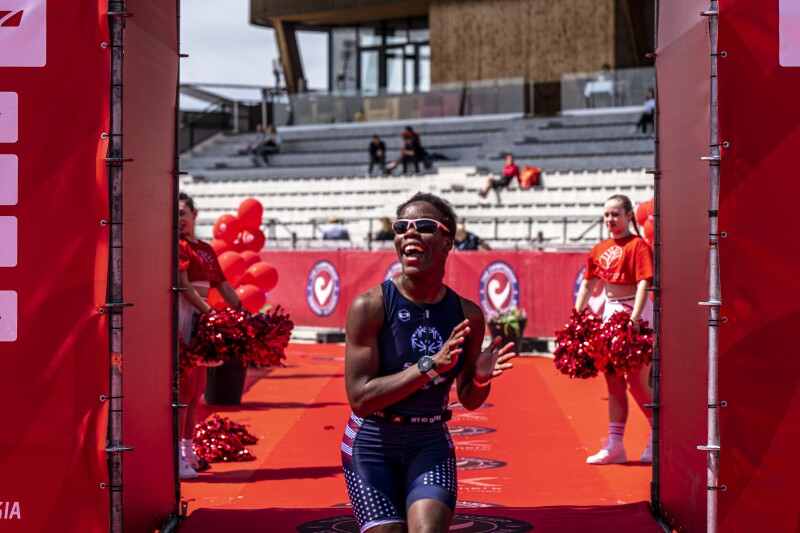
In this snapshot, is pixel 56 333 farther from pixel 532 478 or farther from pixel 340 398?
pixel 340 398

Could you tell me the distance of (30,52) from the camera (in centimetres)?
624

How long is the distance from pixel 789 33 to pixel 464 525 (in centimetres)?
336

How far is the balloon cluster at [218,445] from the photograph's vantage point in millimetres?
10516

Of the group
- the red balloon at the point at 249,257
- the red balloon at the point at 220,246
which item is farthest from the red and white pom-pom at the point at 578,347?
the red balloon at the point at 220,246

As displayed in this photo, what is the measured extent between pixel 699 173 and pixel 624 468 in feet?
13.1

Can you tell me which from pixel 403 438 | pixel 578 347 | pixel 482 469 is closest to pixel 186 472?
pixel 482 469

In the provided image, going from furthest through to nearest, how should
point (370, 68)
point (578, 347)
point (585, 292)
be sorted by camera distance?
point (370, 68) < point (585, 292) < point (578, 347)

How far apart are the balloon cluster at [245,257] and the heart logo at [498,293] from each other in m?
6.35

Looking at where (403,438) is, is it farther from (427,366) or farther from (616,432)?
(616,432)

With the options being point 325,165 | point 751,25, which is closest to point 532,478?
point 751,25

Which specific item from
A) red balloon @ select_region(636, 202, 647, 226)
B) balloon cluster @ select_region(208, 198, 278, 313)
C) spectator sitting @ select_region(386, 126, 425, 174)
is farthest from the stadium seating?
red balloon @ select_region(636, 202, 647, 226)

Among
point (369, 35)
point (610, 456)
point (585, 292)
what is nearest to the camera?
point (610, 456)

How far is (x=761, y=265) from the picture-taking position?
6113mm

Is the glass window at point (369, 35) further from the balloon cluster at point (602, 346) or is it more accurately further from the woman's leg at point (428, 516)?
the woman's leg at point (428, 516)
